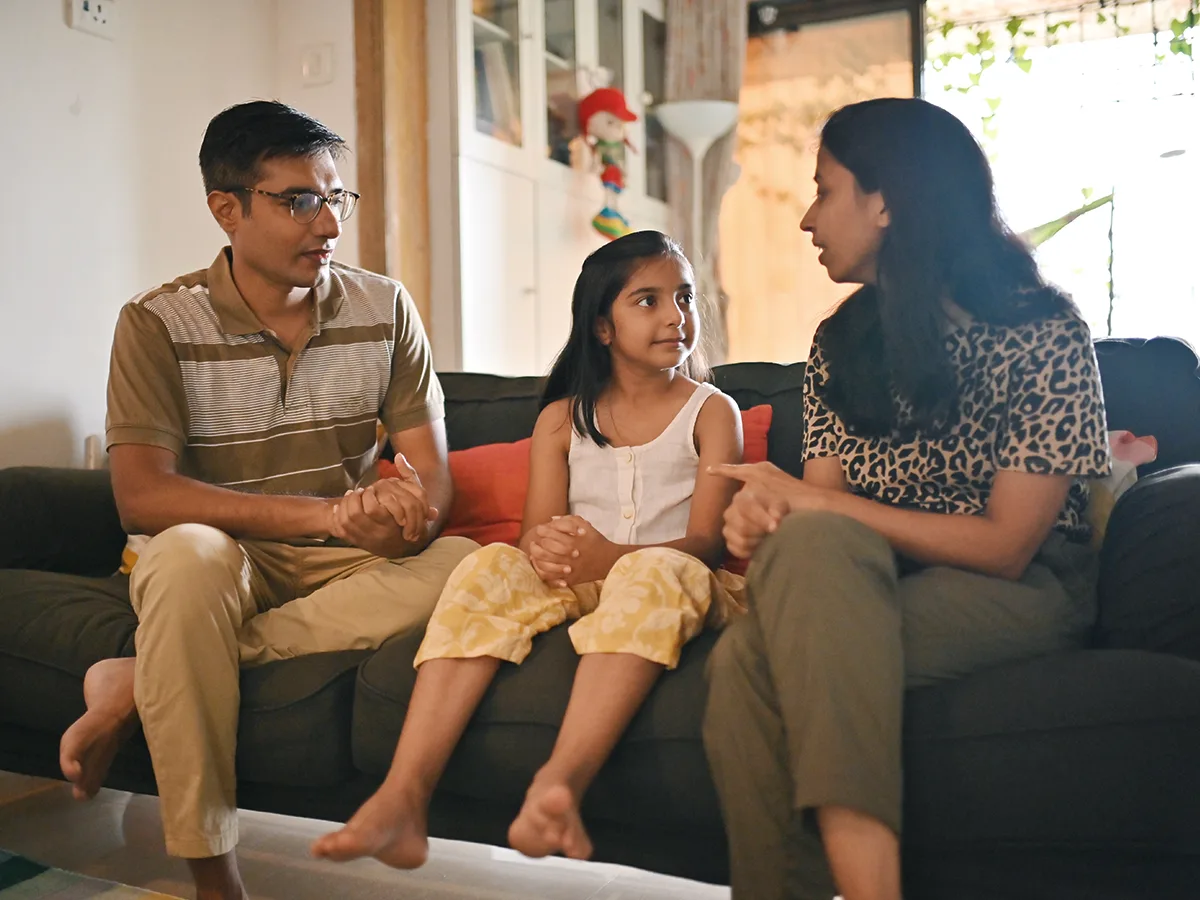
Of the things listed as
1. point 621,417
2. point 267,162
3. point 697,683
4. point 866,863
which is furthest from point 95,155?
point 866,863

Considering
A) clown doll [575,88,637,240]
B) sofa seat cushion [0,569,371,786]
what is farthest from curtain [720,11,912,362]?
sofa seat cushion [0,569,371,786]

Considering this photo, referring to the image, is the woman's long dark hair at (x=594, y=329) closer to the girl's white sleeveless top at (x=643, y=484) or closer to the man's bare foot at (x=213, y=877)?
the girl's white sleeveless top at (x=643, y=484)

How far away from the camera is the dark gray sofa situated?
1.12 m

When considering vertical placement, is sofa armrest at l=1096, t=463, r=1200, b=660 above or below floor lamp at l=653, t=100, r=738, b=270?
below

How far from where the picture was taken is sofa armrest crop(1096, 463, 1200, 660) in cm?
120

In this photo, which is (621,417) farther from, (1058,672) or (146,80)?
(146,80)

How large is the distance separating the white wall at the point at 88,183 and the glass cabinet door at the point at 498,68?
2.06 ft

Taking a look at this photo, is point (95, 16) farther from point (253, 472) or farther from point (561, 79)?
point (561, 79)

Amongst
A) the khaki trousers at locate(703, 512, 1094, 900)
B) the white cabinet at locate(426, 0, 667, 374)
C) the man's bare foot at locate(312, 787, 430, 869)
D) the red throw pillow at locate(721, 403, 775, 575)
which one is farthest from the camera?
the white cabinet at locate(426, 0, 667, 374)

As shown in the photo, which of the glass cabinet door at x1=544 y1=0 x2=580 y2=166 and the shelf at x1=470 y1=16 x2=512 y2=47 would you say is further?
the glass cabinet door at x1=544 y1=0 x2=580 y2=166

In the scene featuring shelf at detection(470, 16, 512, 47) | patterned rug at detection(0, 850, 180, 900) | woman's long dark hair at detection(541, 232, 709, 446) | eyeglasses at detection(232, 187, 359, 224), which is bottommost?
patterned rug at detection(0, 850, 180, 900)

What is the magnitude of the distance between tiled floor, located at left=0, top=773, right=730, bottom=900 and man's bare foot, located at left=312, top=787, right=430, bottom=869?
0.46 metres

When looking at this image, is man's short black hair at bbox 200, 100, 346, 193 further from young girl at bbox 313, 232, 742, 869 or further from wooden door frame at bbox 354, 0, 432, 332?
wooden door frame at bbox 354, 0, 432, 332

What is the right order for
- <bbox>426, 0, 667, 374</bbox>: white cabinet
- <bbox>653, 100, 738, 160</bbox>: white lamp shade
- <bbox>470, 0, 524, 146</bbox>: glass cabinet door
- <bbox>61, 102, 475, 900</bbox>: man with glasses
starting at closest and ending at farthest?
<bbox>61, 102, 475, 900</bbox>: man with glasses, <bbox>426, 0, 667, 374</bbox>: white cabinet, <bbox>470, 0, 524, 146</bbox>: glass cabinet door, <bbox>653, 100, 738, 160</bbox>: white lamp shade
